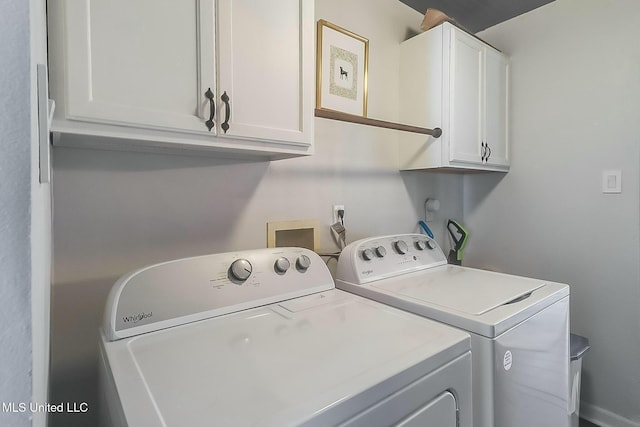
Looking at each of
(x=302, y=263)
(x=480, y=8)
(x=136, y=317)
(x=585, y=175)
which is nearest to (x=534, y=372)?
(x=302, y=263)

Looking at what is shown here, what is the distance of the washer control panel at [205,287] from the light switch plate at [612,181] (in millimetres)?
1724

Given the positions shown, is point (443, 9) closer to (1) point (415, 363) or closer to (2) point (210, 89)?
(2) point (210, 89)

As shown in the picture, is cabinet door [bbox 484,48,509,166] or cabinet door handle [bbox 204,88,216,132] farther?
cabinet door [bbox 484,48,509,166]

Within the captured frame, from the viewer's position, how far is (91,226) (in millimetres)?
1094

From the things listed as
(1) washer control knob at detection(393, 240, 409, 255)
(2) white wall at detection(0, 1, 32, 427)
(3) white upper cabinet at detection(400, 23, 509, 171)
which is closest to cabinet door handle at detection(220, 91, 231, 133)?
(2) white wall at detection(0, 1, 32, 427)

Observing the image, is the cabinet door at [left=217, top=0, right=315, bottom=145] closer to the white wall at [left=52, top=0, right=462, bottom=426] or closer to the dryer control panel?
the white wall at [left=52, top=0, right=462, bottom=426]

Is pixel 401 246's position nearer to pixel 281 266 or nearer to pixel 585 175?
pixel 281 266

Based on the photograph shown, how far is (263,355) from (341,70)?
1.46 metres

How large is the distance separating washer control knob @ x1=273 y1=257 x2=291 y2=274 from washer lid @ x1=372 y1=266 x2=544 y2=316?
38 centimetres

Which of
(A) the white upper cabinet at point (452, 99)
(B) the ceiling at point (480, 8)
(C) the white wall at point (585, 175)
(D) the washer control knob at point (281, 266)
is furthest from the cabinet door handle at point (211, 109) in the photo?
(C) the white wall at point (585, 175)

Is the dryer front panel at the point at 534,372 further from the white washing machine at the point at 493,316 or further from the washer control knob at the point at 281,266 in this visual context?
the washer control knob at the point at 281,266

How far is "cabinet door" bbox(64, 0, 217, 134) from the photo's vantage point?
788 mm

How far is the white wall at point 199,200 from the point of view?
107cm

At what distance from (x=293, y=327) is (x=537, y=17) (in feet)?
7.91
